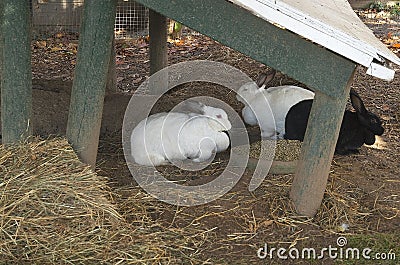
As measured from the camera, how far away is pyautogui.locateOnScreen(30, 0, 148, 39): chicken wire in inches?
347

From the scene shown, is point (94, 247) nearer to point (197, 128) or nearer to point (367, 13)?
point (197, 128)

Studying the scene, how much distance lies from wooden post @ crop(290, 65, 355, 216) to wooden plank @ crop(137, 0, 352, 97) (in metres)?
0.15

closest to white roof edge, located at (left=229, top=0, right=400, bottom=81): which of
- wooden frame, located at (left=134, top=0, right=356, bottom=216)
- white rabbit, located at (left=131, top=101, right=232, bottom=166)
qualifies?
wooden frame, located at (left=134, top=0, right=356, bottom=216)

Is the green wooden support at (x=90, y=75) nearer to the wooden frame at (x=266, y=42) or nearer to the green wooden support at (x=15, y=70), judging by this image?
the green wooden support at (x=15, y=70)

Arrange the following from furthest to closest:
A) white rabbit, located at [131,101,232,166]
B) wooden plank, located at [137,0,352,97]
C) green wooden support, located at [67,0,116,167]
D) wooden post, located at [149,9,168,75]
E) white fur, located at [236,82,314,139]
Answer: wooden post, located at [149,9,168,75]
white fur, located at [236,82,314,139]
white rabbit, located at [131,101,232,166]
green wooden support, located at [67,0,116,167]
wooden plank, located at [137,0,352,97]

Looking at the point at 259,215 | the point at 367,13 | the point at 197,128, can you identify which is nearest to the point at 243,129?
the point at 197,128

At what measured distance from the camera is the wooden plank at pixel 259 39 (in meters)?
3.24

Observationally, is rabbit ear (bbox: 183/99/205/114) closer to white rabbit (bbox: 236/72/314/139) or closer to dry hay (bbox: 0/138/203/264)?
white rabbit (bbox: 236/72/314/139)

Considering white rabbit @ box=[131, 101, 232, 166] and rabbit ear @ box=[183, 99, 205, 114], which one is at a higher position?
rabbit ear @ box=[183, 99, 205, 114]

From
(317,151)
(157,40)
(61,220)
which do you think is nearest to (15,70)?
(61,220)

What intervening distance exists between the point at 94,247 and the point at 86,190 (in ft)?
1.47

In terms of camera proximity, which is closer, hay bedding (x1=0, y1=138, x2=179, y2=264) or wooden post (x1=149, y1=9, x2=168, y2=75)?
hay bedding (x1=0, y1=138, x2=179, y2=264)

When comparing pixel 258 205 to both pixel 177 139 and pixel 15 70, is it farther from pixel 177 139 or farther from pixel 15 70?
pixel 15 70

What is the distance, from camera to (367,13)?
35.8 feet
